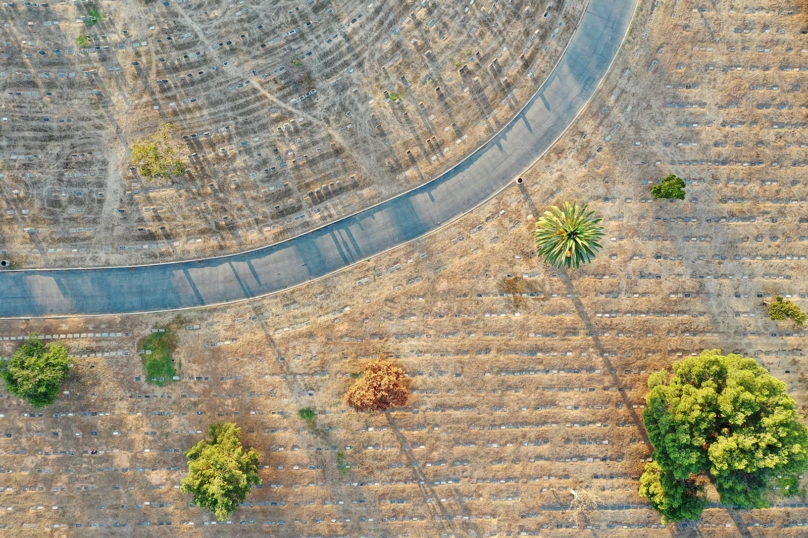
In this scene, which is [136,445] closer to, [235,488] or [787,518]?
[235,488]

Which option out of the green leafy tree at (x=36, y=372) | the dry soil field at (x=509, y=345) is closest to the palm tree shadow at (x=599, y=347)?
the dry soil field at (x=509, y=345)

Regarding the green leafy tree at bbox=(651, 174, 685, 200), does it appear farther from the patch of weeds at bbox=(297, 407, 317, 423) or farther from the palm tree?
the patch of weeds at bbox=(297, 407, 317, 423)

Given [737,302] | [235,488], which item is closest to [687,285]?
[737,302]

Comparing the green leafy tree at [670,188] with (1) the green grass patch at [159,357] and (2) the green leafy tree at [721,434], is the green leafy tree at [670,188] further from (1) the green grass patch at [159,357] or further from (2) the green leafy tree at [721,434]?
(1) the green grass patch at [159,357]

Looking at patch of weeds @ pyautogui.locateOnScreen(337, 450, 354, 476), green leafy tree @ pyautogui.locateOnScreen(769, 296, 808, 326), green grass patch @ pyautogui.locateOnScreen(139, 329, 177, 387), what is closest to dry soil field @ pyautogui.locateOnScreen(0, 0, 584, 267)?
green grass patch @ pyautogui.locateOnScreen(139, 329, 177, 387)

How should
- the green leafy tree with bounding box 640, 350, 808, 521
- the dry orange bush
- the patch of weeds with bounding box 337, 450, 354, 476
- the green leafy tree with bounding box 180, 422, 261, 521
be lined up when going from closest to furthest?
the green leafy tree with bounding box 640, 350, 808, 521 → the green leafy tree with bounding box 180, 422, 261, 521 → the dry orange bush → the patch of weeds with bounding box 337, 450, 354, 476

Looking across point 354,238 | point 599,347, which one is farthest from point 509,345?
point 354,238
